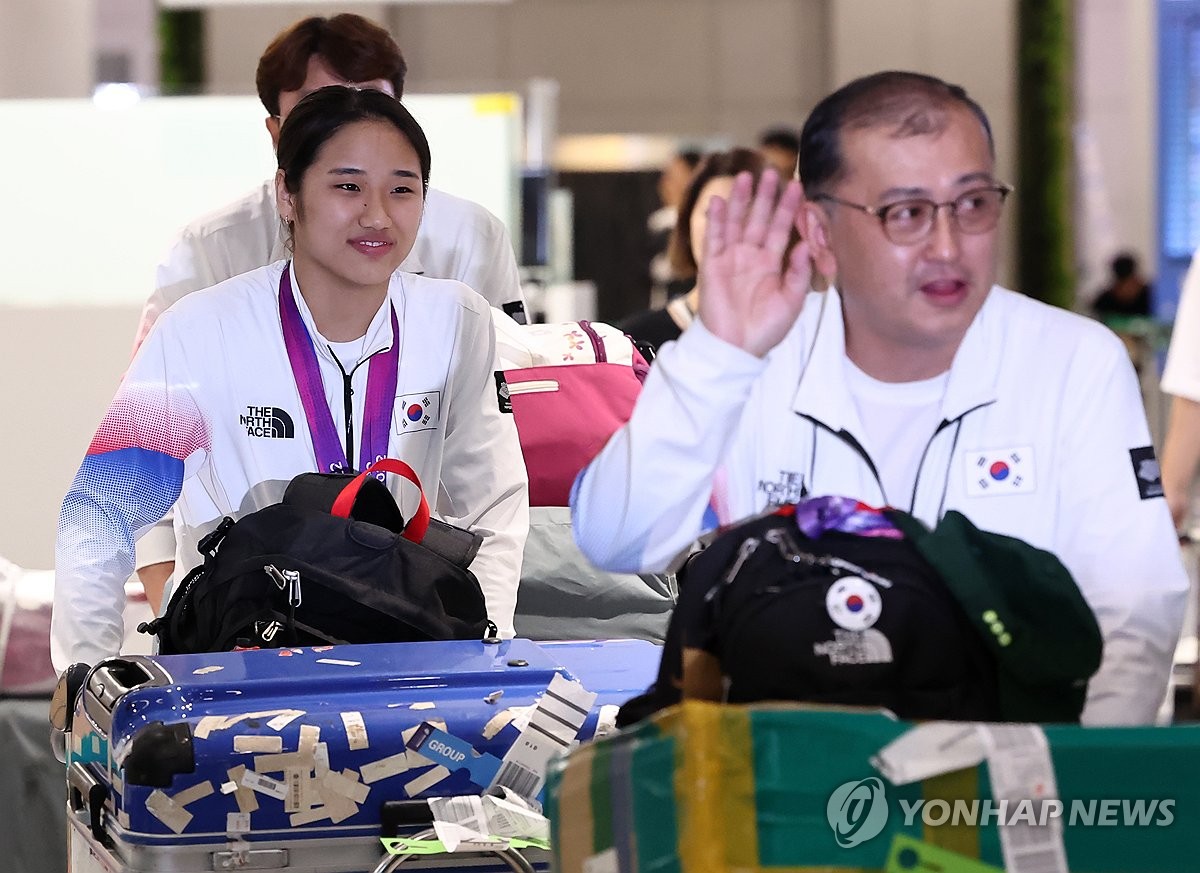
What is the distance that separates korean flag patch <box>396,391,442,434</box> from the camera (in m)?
2.80

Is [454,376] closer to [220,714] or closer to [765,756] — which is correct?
[220,714]

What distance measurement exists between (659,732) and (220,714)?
838 mm

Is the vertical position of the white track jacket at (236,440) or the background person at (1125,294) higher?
the background person at (1125,294)

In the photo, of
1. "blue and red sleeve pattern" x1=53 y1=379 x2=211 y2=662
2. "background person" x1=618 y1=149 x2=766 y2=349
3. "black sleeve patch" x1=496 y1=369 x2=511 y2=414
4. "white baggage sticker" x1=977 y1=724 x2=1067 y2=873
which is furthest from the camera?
"background person" x1=618 y1=149 x2=766 y2=349

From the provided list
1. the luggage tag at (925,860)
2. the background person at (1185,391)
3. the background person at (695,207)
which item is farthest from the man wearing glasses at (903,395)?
the background person at (695,207)

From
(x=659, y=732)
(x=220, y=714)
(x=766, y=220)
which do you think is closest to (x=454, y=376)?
(x=220, y=714)

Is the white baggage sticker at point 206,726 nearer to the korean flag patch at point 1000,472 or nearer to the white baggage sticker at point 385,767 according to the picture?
the white baggage sticker at point 385,767

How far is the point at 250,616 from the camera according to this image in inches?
95.4

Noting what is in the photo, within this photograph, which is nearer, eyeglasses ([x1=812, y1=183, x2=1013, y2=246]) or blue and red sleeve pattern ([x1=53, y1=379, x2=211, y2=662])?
eyeglasses ([x1=812, y1=183, x2=1013, y2=246])

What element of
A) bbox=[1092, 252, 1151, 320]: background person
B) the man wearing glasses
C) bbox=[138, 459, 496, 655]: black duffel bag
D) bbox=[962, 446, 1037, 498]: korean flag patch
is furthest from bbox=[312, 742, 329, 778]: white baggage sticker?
bbox=[1092, 252, 1151, 320]: background person

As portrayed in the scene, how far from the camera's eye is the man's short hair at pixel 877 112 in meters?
1.88

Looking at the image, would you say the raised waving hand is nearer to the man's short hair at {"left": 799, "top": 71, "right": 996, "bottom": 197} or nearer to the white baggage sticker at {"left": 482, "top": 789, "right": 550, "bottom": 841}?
the man's short hair at {"left": 799, "top": 71, "right": 996, "bottom": 197}

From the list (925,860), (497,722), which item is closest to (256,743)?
(497,722)

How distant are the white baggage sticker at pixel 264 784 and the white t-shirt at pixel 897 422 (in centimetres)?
78
